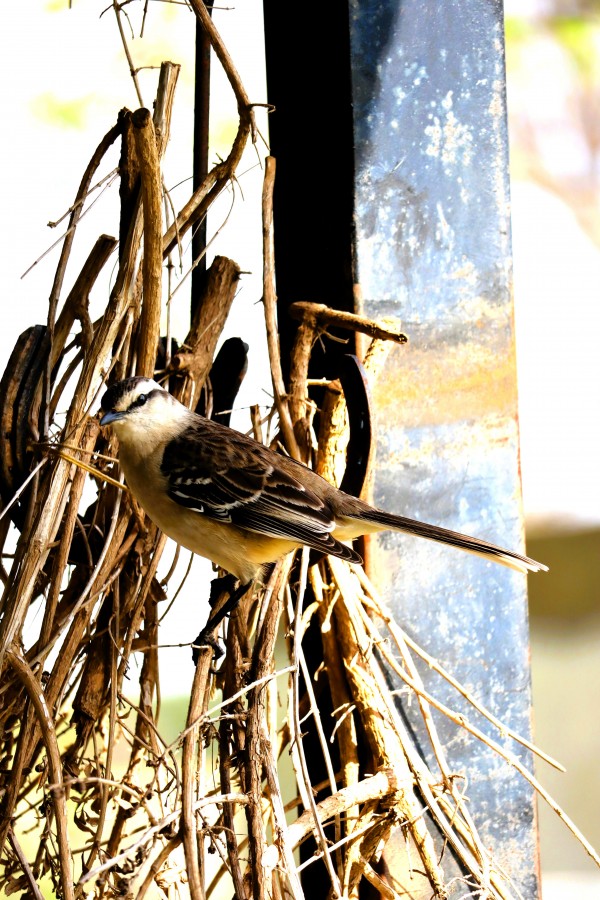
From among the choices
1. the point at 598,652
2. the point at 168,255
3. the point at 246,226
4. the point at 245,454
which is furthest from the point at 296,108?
the point at 598,652

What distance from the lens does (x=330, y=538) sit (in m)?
2.08

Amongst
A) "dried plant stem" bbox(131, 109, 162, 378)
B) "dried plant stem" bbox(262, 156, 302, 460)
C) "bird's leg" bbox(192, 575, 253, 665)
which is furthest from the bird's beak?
"bird's leg" bbox(192, 575, 253, 665)

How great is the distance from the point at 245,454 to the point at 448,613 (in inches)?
24.2

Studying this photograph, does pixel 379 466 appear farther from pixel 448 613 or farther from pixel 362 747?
pixel 362 747

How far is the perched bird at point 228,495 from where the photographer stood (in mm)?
2150

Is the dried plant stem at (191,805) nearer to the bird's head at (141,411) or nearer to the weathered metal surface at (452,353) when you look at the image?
the bird's head at (141,411)

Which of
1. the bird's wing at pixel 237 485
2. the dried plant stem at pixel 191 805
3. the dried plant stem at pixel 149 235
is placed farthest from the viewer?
the bird's wing at pixel 237 485

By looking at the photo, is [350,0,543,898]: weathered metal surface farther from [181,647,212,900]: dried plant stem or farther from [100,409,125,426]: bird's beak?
[181,647,212,900]: dried plant stem

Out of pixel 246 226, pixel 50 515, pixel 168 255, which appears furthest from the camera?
pixel 246 226

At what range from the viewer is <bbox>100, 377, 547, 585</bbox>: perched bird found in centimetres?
215

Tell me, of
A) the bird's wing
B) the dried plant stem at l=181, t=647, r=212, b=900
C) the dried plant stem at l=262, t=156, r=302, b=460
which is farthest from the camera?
the bird's wing

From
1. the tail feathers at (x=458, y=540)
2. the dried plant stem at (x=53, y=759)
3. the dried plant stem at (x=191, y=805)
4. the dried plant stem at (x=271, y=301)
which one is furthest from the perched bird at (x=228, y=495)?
Answer: the dried plant stem at (x=191, y=805)

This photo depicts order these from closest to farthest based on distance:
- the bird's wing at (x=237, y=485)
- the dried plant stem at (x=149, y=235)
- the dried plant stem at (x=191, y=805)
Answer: the dried plant stem at (x=191, y=805), the dried plant stem at (x=149, y=235), the bird's wing at (x=237, y=485)

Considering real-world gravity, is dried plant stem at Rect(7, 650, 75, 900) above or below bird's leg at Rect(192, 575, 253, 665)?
below
